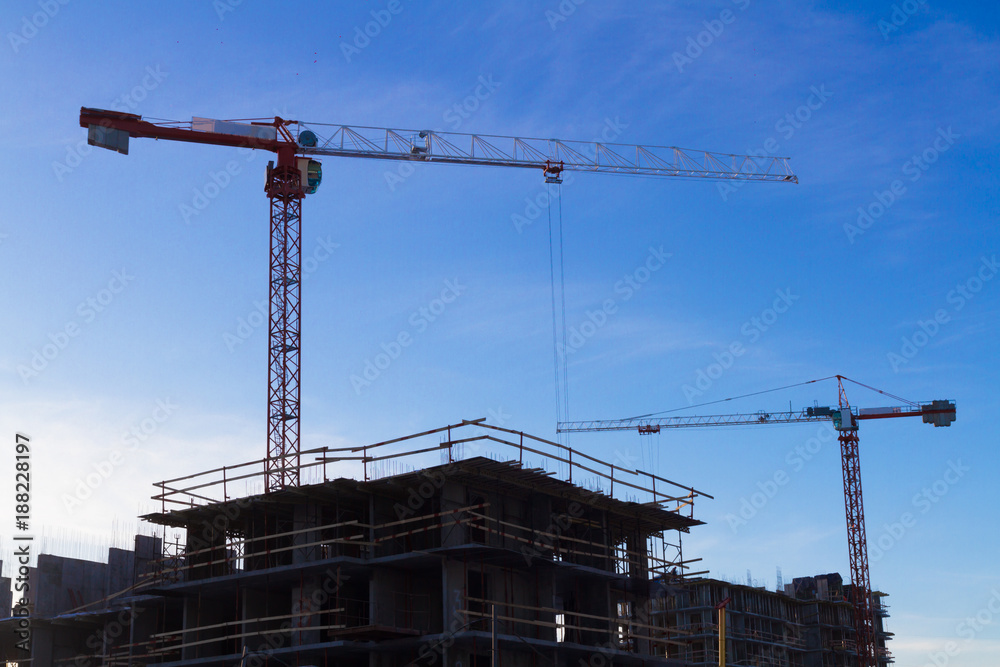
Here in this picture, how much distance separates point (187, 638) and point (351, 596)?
7.08 m

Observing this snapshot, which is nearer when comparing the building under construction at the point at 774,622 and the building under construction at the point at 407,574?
the building under construction at the point at 407,574

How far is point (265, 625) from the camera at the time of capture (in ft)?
138

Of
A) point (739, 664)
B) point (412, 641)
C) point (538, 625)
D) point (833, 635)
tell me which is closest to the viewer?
point (412, 641)

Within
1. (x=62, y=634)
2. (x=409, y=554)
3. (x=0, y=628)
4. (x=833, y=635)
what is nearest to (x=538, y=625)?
(x=409, y=554)

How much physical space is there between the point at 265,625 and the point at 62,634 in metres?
12.3

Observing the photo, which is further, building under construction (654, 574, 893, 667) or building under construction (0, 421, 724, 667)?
building under construction (654, 574, 893, 667)

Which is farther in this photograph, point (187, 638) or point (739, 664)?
point (739, 664)

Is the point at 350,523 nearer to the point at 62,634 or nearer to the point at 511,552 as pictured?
the point at 511,552

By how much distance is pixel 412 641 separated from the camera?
36.1 m

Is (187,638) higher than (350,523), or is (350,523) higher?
(350,523)

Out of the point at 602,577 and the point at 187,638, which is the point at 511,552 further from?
the point at 187,638

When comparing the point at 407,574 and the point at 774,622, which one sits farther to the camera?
the point at 774,622

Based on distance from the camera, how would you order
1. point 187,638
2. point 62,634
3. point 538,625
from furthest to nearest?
point 62,634 → point 187,638 → point 538,625

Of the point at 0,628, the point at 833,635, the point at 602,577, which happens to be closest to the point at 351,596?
the point at 602,577
